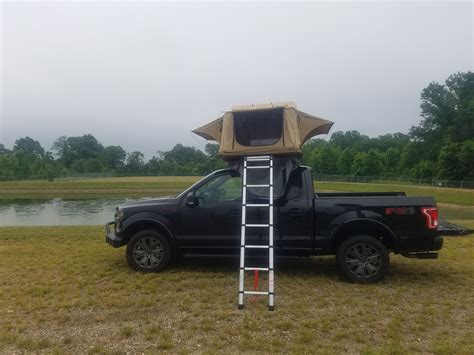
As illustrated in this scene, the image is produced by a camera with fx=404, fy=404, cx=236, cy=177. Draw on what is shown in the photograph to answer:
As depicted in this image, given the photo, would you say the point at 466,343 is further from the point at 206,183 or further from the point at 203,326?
the point at 206,183

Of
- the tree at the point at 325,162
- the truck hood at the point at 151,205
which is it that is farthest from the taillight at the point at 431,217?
the tree at the point at 325,162

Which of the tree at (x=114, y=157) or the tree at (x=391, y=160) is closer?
the tree at (x=391, y=160)

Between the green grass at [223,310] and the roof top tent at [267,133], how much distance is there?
179cm

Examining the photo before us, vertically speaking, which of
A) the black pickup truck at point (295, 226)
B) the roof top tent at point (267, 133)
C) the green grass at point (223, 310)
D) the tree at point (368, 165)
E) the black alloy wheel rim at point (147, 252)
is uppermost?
the tree at point (368, 165)

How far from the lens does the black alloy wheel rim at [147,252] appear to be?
22.6 ft

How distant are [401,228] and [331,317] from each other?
220cm

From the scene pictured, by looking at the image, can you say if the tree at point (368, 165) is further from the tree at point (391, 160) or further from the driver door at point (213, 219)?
the driver door at point (213, 219)

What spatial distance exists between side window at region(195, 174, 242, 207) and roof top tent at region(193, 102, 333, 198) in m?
0.29

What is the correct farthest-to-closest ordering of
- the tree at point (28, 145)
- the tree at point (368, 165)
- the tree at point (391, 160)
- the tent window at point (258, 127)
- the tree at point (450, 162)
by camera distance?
the tree at point (28, 145)
the tree at point (391, 160)
the tree at point (368, 165)
the tree at point (450, 162)
the tent window at point (258, 127)

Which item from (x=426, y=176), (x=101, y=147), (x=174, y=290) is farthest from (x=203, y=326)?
(x=101, y=147)

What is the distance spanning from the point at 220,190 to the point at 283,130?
1.51m

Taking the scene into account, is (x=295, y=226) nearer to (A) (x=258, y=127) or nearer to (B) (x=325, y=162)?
(A) (x=258, y=127)

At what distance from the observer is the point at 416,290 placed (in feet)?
19.8

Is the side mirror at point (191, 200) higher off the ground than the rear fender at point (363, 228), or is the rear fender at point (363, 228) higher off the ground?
the side mirror at point (191, 200)
